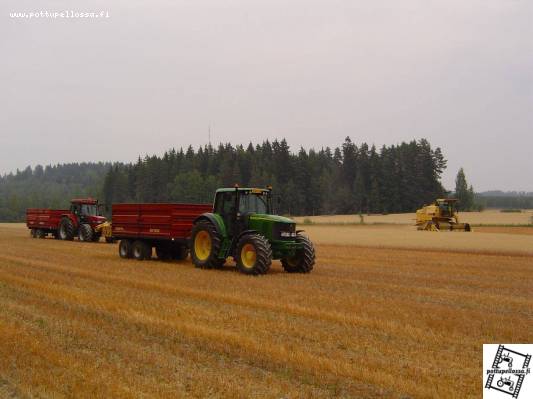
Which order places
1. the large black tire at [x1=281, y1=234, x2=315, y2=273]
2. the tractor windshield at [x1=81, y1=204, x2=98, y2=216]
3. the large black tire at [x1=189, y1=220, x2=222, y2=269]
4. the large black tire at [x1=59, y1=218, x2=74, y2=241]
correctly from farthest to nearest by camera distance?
the large black tire at [x1=59, y1=218, x2=74, y2=241]
the tractor windshield at [x1=81, y1=204, x2=98, y2=216]
the large black tire at [x1=189, y1=220, x2=222, y2=269]
the large black tire at [x1=281, y1=234, x2=315, y2=273]

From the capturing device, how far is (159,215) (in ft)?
63.1

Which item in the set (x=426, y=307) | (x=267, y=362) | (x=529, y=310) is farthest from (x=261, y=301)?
(x=529, y=310)

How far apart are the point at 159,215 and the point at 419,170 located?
82.7 metres

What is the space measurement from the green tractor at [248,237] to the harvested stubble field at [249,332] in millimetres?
934

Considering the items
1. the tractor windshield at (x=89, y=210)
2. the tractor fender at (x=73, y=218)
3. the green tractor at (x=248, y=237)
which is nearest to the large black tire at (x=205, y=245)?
the green tractor at (x=248, y=237)

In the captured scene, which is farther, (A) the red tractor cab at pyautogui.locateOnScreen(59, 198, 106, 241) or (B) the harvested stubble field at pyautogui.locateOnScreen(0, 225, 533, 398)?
(A) the red tractor cab at pyautogui.locateOnScreen(59, 198, 106, 241)

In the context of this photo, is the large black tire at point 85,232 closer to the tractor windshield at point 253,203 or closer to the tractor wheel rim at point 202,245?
the tractor wheel rim at point 202,245

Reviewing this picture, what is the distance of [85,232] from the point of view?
95.2ft

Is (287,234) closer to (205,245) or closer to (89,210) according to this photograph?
(205,245)

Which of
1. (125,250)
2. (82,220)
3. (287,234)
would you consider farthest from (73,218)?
(287,234)

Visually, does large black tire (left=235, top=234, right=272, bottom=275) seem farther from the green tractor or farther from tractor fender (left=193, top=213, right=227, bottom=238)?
tractor fender (left=193, top=213, right=227, bottom=238)

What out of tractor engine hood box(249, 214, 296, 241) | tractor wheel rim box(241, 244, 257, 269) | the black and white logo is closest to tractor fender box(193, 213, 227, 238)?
tractor engine hood box(249, 214, 296, 241)

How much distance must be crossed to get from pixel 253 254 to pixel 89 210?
16935 millimetres

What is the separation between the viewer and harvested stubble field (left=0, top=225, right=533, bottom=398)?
6.12 m
